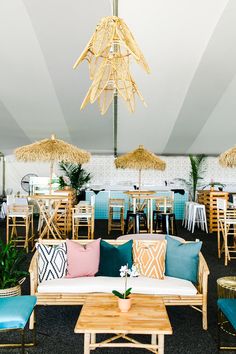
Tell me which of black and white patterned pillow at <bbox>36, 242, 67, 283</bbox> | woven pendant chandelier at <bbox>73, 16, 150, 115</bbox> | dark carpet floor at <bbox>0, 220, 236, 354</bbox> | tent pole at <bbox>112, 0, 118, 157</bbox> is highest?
tent pole at <bbox>112, 0, 118, 157</bbox>

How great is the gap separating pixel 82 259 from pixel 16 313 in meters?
1.09

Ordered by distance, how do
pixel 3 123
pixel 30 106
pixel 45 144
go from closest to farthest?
pixel 45 144
pixel 30 106
pixel 3 123

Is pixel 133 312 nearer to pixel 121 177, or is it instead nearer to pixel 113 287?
pixel 113 287

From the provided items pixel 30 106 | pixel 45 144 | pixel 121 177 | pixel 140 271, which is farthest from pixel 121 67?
pixel 121 177

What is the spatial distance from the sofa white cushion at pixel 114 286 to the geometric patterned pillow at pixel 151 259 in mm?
172

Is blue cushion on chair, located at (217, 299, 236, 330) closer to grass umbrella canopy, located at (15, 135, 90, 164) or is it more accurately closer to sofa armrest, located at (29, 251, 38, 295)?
sofa armrest, located at (29, 251, 38, 295)

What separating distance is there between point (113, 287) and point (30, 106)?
538cm

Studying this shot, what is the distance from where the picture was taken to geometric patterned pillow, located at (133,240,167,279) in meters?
3.46

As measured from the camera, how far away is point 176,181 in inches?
495

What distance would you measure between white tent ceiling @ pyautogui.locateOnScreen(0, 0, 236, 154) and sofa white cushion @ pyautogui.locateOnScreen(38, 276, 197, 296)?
3.19 m

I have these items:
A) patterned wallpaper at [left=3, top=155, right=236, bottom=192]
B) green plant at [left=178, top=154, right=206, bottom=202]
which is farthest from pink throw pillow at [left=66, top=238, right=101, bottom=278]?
patterned wallpaper at [left=3, top=155, right=236, bottom=192]

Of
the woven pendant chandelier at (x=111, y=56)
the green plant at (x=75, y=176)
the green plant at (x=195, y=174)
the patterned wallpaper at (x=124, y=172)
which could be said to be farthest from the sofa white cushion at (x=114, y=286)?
the patterned wallpaper at (x=124, y=172)

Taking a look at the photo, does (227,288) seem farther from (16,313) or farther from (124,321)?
(16,313)

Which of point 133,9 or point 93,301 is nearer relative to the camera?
point 93,301
